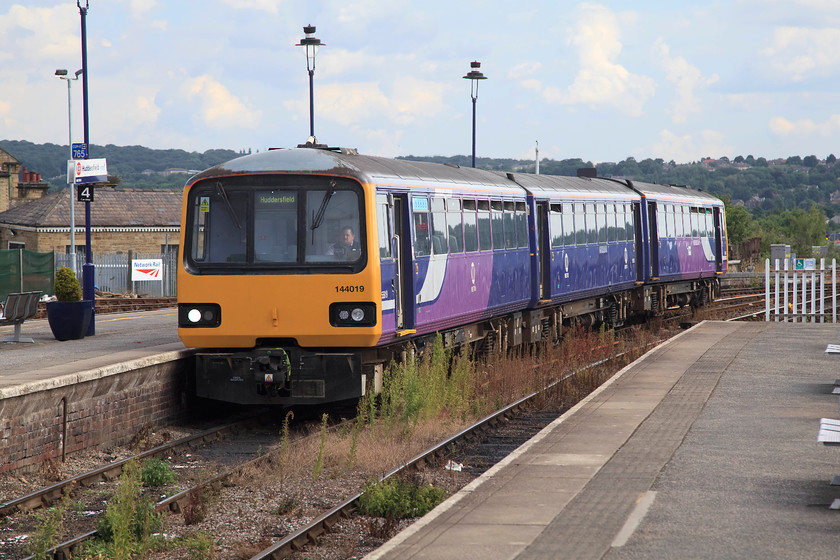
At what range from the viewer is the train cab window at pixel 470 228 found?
16203 mm

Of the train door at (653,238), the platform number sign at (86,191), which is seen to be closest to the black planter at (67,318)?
the platform number sign at (86,191)

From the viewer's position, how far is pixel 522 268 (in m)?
19.2

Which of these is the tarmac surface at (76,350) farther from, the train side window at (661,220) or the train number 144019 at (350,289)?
the train side window at (661,220)

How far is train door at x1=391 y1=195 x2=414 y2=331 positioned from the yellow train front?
38.1 inches

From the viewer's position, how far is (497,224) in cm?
1783

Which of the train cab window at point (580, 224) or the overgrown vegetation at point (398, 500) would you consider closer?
the overgrown vegetation at point (398, 500)

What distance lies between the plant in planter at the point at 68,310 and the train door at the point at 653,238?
14.5 metres

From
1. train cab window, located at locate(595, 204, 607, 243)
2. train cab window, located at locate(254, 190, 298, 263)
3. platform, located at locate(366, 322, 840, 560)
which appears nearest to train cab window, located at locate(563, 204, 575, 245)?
train cab window, located at locate(595, 204, 607, 243)

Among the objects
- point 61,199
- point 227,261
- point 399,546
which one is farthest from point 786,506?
point 61,199

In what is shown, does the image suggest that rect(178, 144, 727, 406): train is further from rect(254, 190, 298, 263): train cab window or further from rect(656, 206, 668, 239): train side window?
rect(656, 206, 668, 239): train side window

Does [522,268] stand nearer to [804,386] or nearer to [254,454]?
[804,386]

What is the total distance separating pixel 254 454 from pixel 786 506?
229 inches

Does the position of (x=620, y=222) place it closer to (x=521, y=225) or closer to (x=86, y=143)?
(x=521, y=225)

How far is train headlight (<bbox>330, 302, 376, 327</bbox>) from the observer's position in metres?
12.4
